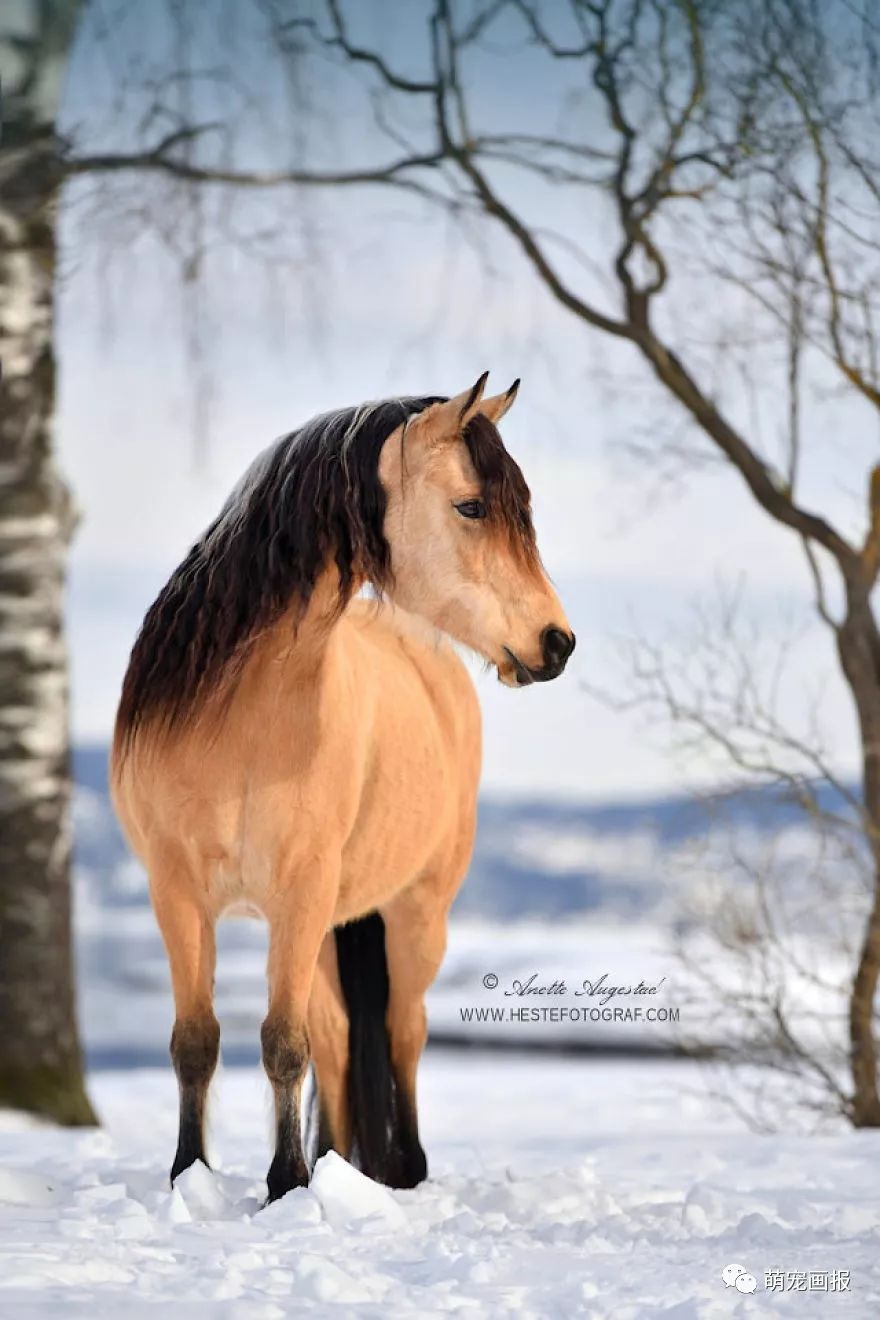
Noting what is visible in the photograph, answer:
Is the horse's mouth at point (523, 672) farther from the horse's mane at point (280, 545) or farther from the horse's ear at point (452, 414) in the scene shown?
the horse's ear at point (452, 414)

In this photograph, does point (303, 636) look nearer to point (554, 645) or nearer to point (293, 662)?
point (293, 662)

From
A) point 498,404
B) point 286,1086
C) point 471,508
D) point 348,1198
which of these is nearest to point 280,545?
point 471,508

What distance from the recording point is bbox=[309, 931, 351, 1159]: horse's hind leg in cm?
403

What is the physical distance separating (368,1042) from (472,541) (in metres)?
1.61

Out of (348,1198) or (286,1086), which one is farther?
(286,1086)

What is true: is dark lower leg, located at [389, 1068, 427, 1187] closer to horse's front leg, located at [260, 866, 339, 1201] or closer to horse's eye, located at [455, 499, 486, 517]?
horse's front leg, located at [260, 866, 339, 1201]

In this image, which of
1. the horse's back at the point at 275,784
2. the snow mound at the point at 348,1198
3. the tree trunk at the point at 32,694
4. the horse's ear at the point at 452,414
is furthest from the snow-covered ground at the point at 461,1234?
the horse's ear at the point at 452,414

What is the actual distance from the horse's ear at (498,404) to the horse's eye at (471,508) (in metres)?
0.19

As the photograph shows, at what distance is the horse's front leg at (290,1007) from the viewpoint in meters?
3.26

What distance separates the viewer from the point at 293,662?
3.38 m

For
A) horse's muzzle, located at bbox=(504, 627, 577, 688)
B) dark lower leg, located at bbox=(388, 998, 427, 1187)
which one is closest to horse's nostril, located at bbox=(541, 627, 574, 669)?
horse's muzzle, located at bbox=(504, 627, 577, 688)

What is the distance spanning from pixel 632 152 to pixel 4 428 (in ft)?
8.52

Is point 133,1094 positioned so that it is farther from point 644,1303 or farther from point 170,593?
point 644,1303

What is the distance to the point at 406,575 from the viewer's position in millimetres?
3230
